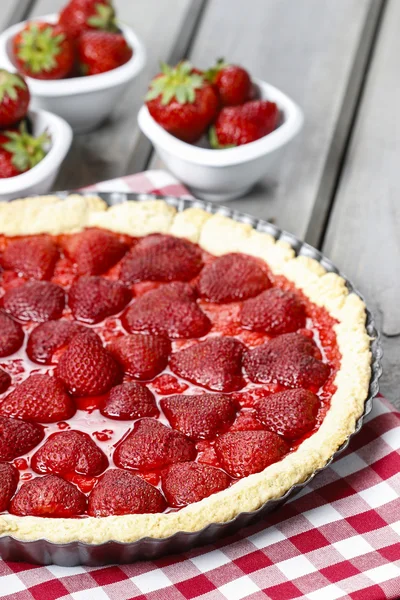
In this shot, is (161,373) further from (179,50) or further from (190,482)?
(179,50)

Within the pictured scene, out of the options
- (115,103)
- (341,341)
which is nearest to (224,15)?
(115,103)

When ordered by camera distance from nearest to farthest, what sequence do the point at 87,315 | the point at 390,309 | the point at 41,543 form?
the point at 41,543 < the point at 87,315 < the point at 390,309

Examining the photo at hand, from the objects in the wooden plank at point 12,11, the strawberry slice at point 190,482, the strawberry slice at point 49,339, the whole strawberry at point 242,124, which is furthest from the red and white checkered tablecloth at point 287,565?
the wooden plank at point 12,11

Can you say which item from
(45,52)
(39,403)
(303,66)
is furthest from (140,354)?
(303,66)

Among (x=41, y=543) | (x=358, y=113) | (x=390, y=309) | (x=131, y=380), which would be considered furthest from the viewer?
(x=358, y=113)

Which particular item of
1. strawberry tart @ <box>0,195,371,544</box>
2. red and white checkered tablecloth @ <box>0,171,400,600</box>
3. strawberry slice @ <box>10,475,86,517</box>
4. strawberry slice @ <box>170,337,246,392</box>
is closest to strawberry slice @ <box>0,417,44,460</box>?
strawberry tart @ <box>0,195,371,544</box>

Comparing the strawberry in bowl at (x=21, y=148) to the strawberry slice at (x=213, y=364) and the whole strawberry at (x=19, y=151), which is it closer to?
the whole strawberry at (x=19, y=151)

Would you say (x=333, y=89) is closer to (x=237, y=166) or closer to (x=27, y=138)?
(x=237, y=166)
